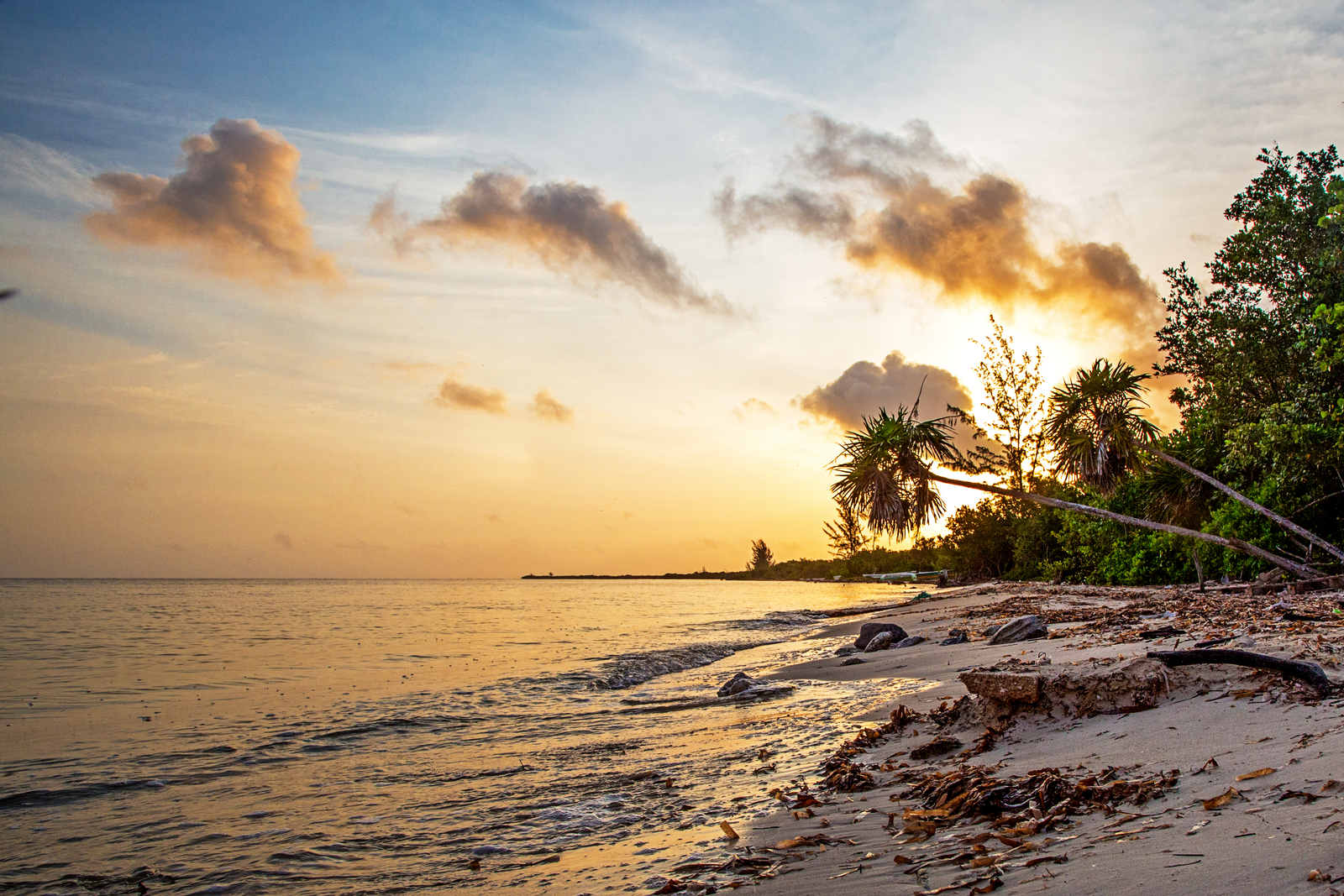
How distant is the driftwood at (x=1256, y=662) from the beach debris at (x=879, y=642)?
33.7ft

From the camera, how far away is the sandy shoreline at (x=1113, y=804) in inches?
121

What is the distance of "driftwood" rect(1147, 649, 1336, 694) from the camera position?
16.3 feet

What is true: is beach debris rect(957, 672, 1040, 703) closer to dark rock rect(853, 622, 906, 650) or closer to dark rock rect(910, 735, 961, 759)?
dark rock rect(910, 735, 961, 759)

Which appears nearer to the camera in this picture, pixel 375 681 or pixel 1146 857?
pixel 1146 857

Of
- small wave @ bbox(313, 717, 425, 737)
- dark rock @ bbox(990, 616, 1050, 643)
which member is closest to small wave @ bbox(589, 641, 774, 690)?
small wave @ bbox(313, 717, 425, 737)

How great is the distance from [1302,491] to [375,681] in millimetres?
23881

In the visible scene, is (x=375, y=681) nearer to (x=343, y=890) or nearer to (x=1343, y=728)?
(x=343, y=890)

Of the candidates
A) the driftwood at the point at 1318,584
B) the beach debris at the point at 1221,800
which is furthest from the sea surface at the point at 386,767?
the driftwood at the point at 1318,584

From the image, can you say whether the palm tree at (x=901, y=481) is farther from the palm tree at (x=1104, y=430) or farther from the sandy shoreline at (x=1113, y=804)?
the sandy shoreline at (x=1113, y=804)

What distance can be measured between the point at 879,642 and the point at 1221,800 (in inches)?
510

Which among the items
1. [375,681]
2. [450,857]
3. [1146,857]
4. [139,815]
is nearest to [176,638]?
[375,681]

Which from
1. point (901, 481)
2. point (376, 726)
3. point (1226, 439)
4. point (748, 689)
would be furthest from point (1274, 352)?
point (376, 726)

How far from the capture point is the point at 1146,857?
10.5ft

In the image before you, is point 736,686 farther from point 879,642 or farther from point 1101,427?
point 1101,427
